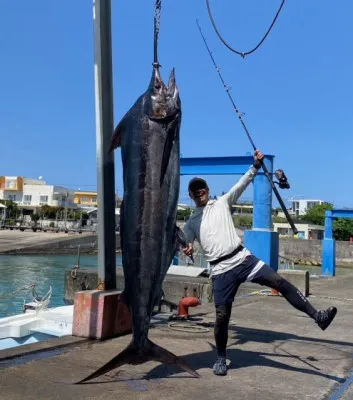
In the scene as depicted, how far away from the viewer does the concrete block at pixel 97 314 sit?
6.11 meters

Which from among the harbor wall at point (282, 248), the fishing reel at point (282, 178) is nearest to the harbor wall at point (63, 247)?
the harbor wall at point (282, 248)

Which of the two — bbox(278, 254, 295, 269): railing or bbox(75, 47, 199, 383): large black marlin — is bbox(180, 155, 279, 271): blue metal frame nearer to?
bbox(278, 254, 295, 269): railing

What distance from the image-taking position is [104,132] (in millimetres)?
6305

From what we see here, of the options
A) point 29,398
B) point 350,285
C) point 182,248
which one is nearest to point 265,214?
point 350,285

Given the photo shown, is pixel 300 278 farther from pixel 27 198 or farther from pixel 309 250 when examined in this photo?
pixel 27 198

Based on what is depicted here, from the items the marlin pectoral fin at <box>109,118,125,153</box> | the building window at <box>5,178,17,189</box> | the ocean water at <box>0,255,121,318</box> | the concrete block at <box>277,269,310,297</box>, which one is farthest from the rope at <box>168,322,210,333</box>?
the building window at <box>5,178,17,189</box>

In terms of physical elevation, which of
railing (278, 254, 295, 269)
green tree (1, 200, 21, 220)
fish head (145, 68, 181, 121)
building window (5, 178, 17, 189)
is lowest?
railing (278, 254, 295, 269)

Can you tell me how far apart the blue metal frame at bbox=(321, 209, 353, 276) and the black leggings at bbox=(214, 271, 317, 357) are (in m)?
17.9

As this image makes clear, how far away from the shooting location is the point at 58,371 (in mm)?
4930

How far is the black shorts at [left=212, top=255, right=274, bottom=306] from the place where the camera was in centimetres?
493

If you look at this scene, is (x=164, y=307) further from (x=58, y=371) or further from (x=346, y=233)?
(x=346, y=233)

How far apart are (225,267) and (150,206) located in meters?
0.98

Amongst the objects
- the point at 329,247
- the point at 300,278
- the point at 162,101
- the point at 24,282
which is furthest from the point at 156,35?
the point at 24,282

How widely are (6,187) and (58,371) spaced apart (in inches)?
3549
